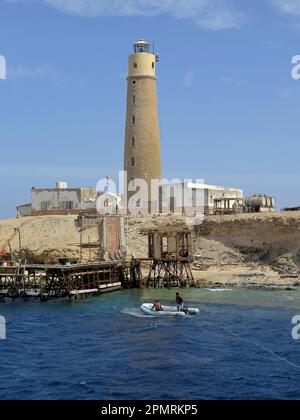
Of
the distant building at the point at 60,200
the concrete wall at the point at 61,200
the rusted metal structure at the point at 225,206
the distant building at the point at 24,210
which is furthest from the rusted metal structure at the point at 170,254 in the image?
the distant building at the point at 24,210

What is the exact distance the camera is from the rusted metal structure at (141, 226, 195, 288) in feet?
166

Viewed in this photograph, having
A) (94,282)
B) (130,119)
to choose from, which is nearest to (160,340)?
(94,282)

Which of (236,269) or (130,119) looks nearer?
(236,269)

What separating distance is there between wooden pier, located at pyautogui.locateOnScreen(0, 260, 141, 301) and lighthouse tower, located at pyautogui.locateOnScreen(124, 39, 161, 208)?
1737cm

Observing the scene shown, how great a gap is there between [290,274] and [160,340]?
24570mm

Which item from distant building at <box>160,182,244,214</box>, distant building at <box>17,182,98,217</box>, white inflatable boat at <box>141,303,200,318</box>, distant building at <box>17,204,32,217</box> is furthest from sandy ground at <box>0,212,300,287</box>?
white inflatable boat at <box>141,303,200,318</box>

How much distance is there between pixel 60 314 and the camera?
1483 inches

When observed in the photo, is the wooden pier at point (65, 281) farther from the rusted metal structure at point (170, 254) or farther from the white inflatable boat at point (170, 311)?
the white inflatable boat at point (170, 311)

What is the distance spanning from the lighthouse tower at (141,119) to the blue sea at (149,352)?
27140 mm

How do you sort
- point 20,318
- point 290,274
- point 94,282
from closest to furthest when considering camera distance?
point 20,318
point 94,282
point 290,274

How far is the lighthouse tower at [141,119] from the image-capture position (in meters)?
66.1

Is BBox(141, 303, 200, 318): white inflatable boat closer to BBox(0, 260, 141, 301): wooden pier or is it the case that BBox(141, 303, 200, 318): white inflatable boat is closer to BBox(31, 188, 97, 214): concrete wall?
BBox(0, 260, 141, 301): wooden pier

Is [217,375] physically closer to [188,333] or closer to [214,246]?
[188,333]

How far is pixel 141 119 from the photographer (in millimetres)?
66188
